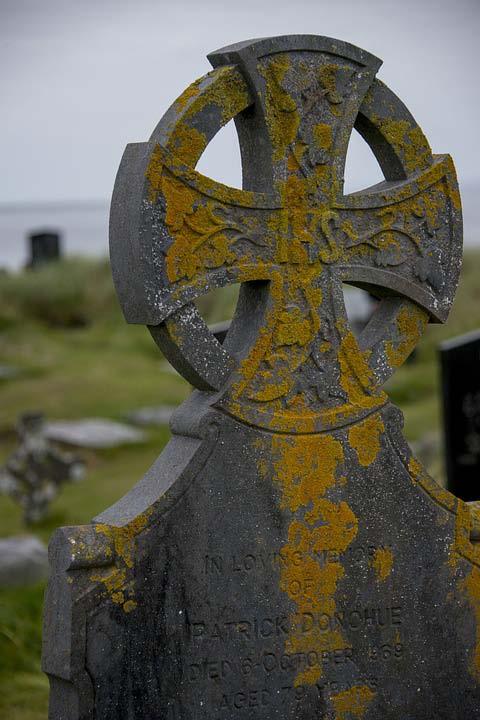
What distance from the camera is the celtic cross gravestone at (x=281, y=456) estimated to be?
426 cm

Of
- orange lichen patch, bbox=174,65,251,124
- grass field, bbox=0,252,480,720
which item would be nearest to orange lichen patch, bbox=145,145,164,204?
orange lichen patch, bbox=174,65,251,124

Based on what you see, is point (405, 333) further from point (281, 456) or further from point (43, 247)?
point (43, 247)

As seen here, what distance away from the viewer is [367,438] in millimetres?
4699

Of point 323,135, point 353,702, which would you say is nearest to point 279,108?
point 323,135

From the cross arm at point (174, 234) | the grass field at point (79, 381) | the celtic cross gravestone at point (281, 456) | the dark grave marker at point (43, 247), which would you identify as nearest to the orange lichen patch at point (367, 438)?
the celtic cross gravestone at point (281, 456)

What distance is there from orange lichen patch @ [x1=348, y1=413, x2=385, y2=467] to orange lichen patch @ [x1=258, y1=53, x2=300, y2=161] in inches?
41.4

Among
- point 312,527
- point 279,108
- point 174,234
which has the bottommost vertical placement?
point 312,527

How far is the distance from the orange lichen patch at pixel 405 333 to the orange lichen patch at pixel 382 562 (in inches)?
28.4

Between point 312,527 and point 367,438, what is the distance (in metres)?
0.40

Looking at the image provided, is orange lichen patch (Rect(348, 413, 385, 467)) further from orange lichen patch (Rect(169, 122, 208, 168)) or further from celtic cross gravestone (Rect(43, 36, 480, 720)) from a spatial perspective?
orange lichen patch (Rect(169, 122, 208, 168))

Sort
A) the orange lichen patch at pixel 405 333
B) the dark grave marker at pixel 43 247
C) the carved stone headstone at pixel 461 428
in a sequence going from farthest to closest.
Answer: the dark grave marker at pixel 43 247 < the carved stone headstone at pixel 461 428 < the orange lichen patch at pixel 405 333

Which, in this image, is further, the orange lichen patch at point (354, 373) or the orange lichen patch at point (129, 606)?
the orange lichen patch at point (354, 373)

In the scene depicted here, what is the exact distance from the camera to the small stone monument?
1048 cm

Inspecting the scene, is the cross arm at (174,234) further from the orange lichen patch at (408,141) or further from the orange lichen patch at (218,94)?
the orange lichen patch at (408,141)
